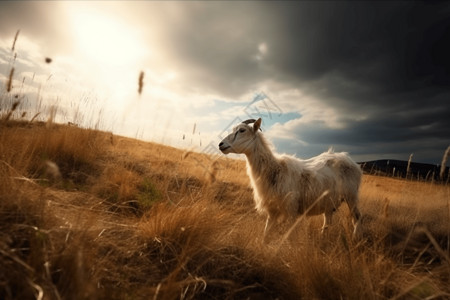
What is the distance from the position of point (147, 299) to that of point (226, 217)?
1.46 meters

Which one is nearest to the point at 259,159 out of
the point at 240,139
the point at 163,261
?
the point at 240,139

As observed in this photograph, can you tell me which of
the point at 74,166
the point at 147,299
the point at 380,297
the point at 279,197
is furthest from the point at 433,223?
the point at 74,166

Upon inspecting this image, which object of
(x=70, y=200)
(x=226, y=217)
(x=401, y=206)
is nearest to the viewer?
(x=70, y=200)

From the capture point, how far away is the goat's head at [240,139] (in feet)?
15.6

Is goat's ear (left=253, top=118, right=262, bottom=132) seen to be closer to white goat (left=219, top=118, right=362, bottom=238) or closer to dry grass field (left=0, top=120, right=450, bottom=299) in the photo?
white goat (left=219, top=118, right=362, bottom=238)

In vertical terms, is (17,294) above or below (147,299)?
above

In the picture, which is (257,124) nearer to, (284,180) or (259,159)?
(259,159)

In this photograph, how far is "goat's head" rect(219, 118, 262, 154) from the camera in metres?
4.74

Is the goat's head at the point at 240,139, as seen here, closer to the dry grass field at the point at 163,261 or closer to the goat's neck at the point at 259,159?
the goat's neck at the point at 259,159

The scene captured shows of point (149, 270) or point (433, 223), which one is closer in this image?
point (149, 270)

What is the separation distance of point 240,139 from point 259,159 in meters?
0.56

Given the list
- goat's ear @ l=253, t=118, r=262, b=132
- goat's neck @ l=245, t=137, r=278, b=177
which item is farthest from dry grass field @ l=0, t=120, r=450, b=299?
goat's ear @ l=253, t=118, r=262, b=132

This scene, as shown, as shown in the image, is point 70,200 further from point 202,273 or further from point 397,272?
point 397,272

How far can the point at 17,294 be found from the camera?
1340mm
